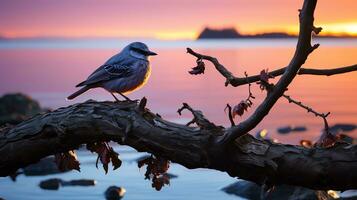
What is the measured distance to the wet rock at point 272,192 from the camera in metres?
10.1

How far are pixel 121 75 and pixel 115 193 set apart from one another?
434 centimetres

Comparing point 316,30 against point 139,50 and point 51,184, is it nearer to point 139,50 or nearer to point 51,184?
point 139,50

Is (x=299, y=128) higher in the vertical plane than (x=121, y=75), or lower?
lower

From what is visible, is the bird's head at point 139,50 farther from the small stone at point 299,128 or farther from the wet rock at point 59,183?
the small stone at point 299,128

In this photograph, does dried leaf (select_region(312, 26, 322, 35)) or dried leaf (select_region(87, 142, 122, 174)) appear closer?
dried leaf (select_region(312, 26, 322, 35))

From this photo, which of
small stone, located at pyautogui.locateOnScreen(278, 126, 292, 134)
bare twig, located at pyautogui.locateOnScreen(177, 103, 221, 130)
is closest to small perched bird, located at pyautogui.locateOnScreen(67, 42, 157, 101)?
bare twig, located at pyautogui.locateOnScreen(177, 103, 221, 130)

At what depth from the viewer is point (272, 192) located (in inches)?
412

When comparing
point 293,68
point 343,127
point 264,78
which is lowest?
point 343,127

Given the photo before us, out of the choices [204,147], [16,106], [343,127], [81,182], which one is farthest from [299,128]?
[204,147]

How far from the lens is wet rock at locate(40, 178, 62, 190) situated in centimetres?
1244

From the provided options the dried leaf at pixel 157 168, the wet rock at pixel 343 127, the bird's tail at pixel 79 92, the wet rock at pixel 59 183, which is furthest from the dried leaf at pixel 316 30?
the wet rock at pixel 343 127

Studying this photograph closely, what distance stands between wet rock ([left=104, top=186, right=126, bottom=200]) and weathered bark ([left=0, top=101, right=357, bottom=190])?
19.6 feet

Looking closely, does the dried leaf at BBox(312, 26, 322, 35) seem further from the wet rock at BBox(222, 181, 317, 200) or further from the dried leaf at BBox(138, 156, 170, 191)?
the wet rock at BBox(222, 181, 317, 200)

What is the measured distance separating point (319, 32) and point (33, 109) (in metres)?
16.1
